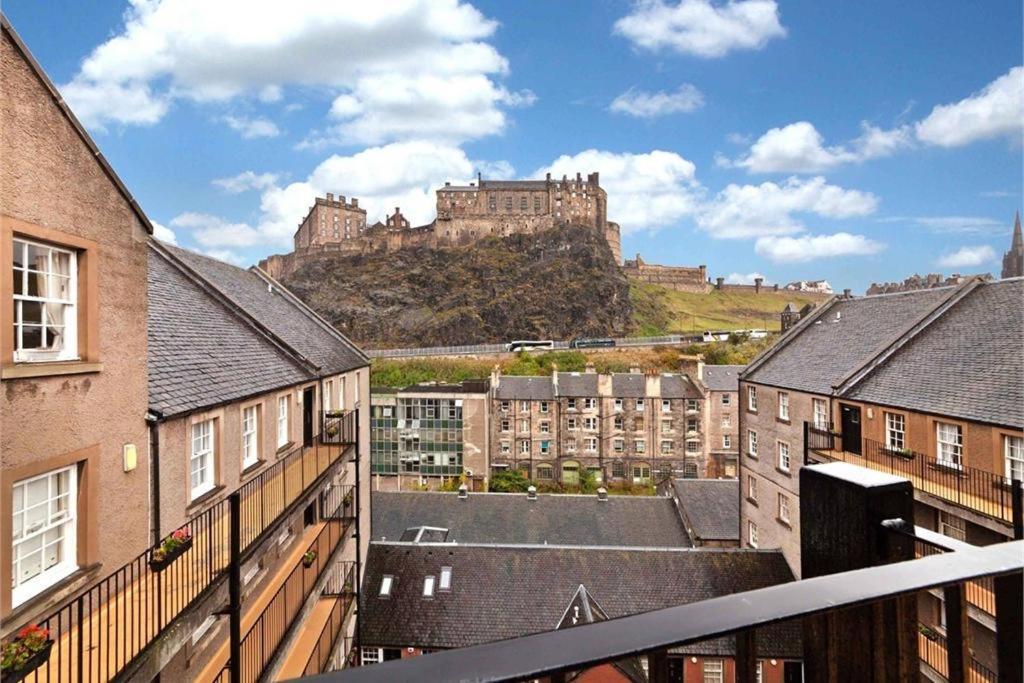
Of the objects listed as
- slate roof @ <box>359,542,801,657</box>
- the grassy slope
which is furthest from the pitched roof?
the grassy slope

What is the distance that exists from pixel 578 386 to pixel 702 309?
7937cm

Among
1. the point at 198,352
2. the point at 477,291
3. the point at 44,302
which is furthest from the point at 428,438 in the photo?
the point at 477,291

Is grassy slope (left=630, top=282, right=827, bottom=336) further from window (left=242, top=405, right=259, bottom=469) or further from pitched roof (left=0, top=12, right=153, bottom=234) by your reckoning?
pitched roof (left=0, top=12, right=153, bottom=234)

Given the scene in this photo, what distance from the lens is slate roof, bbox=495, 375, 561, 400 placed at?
46688mm

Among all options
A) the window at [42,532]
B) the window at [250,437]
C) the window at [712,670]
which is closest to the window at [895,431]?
the window at [712,670]

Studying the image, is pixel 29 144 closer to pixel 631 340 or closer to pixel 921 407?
pixel 921 407

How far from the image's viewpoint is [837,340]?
22469 millimetres

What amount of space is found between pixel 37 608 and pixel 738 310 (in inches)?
5025

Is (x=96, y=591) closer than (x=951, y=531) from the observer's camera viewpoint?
Yes

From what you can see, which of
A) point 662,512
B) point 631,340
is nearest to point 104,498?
point 662,512

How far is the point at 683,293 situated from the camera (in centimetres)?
12438

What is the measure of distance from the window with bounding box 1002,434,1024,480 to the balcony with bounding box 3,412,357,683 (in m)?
17.7

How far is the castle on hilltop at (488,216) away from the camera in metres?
98.2

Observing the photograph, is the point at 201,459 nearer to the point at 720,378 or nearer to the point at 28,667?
the point at 28,667
